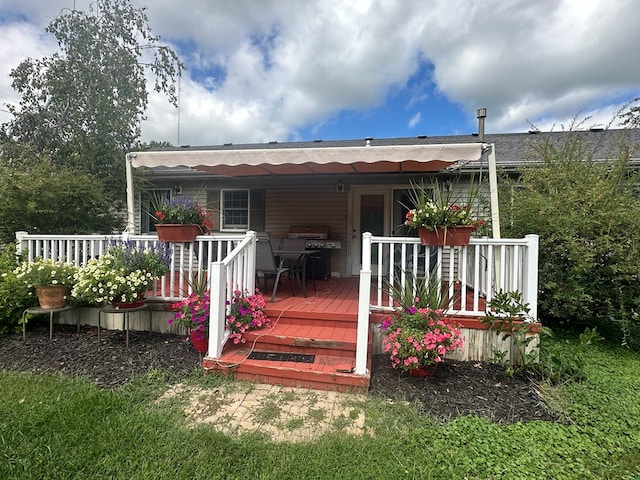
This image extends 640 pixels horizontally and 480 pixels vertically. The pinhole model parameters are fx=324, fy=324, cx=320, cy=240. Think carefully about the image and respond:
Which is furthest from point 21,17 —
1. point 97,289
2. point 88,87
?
point 97,289

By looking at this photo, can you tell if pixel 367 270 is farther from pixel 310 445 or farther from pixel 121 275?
pixel 121 275

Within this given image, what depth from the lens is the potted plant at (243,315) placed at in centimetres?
358

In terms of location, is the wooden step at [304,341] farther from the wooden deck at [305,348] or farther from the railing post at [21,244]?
the railing post at [21,244]

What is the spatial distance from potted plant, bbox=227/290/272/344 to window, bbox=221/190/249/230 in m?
4.31

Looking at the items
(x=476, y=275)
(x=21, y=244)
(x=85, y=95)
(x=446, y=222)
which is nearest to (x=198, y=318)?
(x=446, y=222)

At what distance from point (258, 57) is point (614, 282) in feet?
34.1

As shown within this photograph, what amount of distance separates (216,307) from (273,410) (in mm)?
1146

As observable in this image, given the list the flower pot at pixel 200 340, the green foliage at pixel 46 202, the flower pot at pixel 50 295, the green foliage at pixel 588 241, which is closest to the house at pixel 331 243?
the flower pot at pixel 200 340

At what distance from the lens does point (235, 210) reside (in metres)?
8.02

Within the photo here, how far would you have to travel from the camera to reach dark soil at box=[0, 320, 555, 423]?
8.99 ft

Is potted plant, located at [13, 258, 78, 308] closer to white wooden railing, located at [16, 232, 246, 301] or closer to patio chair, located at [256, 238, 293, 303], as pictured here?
white wooden railing, located at [16, 232, 246, 301]

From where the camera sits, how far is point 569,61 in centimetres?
→ 1086

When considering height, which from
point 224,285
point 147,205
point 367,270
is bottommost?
point 224,285

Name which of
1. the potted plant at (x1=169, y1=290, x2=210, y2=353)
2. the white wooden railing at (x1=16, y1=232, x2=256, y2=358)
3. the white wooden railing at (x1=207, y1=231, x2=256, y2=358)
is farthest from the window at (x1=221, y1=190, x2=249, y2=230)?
the potted plant at (x1=169, y1=290, x2=210, y2=353)
